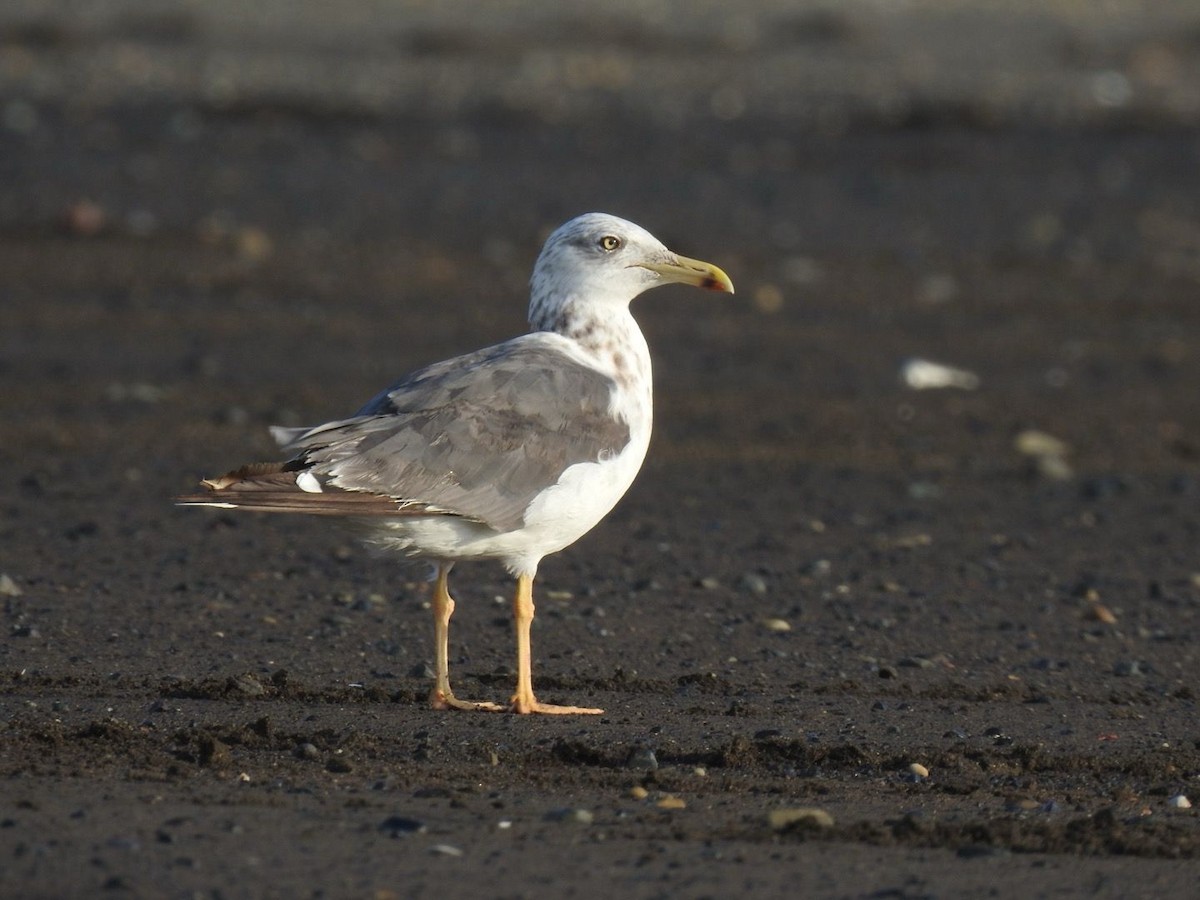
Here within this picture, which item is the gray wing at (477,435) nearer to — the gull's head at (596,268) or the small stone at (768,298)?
the gull's head at (596,268)

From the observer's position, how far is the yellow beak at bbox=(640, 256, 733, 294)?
23.9ft

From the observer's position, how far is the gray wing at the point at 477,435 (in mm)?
6324

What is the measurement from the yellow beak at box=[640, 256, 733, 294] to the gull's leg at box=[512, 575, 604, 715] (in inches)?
48.4

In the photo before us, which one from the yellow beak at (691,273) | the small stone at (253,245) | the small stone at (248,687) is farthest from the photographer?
the small stone at (253,245)

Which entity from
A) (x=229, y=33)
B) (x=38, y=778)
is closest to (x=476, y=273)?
(x=38, y=778)

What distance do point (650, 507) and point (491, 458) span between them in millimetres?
3845

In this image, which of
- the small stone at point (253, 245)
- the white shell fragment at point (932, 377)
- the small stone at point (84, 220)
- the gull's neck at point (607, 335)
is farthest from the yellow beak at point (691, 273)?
the small stone at point (84, 220)

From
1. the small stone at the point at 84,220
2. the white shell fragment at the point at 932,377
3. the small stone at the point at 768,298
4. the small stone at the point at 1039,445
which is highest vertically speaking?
the small stone at the point at 84,220

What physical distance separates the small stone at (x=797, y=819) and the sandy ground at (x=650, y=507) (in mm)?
13

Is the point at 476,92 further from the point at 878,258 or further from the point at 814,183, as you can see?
the point at 878,258

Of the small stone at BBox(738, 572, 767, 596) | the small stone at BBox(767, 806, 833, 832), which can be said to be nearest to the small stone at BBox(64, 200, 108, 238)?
the small stone at BBox(738, 572, 767, 596)

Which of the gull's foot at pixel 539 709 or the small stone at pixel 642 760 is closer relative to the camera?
the small stone at pixel 642 760

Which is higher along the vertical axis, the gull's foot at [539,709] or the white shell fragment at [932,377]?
the white shell fragment at [932,377]

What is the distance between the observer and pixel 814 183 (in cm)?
2019
